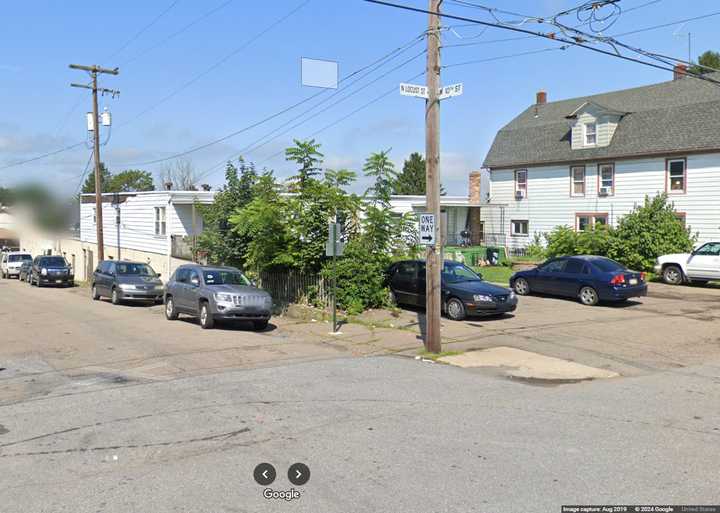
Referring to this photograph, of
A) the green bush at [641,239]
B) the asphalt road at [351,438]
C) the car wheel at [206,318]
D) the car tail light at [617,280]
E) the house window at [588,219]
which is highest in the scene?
the house window at [588,219]

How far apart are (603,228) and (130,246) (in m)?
25.3

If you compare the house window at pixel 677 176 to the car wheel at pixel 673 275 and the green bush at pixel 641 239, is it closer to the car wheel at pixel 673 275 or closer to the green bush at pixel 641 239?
the green bush at pixel 641 239

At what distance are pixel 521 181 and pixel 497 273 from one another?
38.9 feet

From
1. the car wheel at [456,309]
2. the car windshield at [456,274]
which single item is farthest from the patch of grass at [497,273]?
the car wheel at [456,309]

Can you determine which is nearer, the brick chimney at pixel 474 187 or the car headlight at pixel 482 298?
the car headlight at pixel 482 298

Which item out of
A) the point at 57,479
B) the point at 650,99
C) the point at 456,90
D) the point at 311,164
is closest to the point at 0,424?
the point at 57,479

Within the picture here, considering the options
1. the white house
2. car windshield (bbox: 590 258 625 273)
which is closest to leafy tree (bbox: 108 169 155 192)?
the white house

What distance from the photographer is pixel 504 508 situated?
498 centimetres

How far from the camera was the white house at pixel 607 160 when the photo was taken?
98.5ft

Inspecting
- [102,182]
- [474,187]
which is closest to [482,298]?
[474,187]

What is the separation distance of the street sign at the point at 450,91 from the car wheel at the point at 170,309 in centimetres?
991

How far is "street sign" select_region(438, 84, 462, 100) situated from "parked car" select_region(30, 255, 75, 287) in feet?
98.1

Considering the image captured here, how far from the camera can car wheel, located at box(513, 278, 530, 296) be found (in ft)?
69.9

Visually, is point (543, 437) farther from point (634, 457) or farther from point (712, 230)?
point (712, 230)
